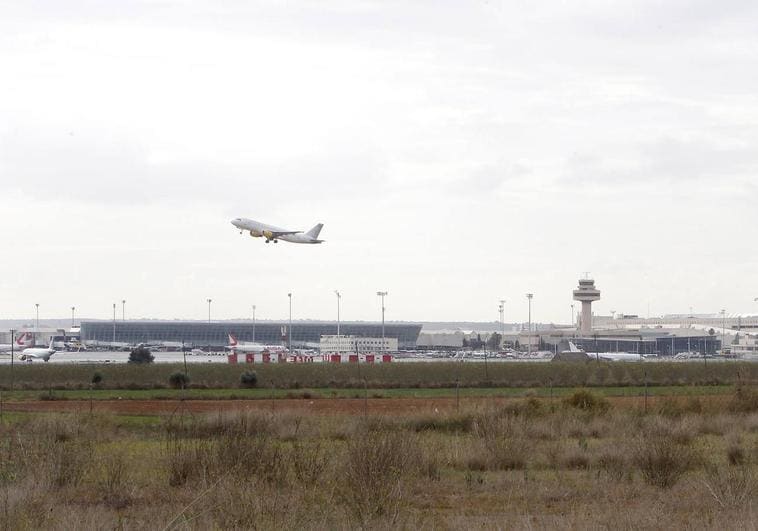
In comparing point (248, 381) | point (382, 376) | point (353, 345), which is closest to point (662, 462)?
point (248, 381)

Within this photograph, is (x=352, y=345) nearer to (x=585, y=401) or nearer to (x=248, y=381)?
(x=248, y=381)

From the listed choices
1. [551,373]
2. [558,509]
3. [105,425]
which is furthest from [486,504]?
[551,373]

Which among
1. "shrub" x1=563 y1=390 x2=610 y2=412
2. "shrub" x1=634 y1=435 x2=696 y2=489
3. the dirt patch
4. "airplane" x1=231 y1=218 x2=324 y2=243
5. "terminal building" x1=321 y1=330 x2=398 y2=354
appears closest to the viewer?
"shrub" x1=634 y1=435 x2=696 y2=489

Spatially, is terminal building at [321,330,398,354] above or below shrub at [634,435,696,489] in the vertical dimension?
below

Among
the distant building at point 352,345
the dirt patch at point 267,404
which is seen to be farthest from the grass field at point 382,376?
the distant building at point 352,345

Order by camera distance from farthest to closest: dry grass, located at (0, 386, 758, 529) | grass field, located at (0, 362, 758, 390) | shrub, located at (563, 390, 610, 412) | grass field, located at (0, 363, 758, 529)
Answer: grass field, located at (0, 362, 758, 390) < shrub, located at (563, 390, 610, 412) < grass field, located at (0, 363, 758, 529) < dry grass, located at (0, 386, 758, 529)

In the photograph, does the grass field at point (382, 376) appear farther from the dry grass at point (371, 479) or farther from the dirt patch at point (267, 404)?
the dry grass at point (371, 479)

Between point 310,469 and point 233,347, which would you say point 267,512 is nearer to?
point 310,469

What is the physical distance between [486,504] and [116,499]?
19.9ft

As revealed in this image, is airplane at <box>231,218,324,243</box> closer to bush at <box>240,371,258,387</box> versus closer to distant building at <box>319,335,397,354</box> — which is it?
bush at <box>240,371,258,387</box>

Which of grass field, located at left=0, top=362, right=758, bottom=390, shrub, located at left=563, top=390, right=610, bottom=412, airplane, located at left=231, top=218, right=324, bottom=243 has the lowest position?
grass field, located at left=0, top=362, right=758, bottom=390

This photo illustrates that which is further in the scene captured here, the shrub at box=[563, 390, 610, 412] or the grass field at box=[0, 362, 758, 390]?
the grass field at box=[0, 362, 758, 390]

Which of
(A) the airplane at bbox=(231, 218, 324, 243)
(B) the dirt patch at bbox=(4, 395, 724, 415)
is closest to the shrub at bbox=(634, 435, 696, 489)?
(B) the dirt patch at bbox=(4, 395, 724, 415)

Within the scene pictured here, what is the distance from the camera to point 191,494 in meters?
17.6
